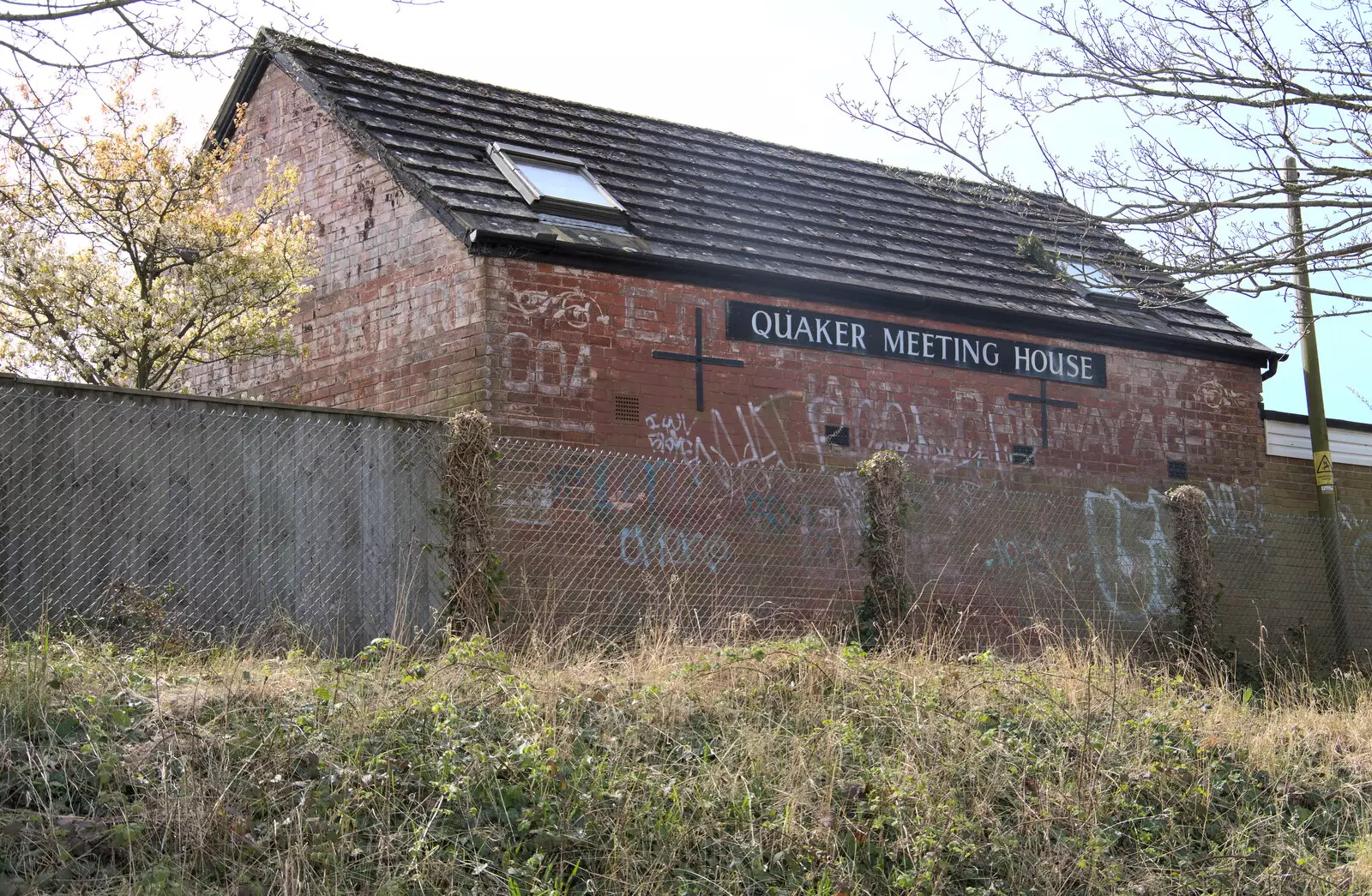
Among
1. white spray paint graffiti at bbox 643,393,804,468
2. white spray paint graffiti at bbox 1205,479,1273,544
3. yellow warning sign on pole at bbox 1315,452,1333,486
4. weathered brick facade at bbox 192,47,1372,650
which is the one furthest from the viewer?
yellow warning sign on pole at bbox 1315,452,1333,486

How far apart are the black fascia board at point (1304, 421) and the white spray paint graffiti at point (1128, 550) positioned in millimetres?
2579

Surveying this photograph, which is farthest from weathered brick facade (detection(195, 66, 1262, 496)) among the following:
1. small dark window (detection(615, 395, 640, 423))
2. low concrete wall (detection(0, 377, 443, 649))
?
low concrete wall (detection(0, 377, 443, 649))

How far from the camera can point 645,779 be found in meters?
6.13

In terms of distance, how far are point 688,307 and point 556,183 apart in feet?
5.82

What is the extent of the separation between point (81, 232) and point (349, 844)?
4804 mm

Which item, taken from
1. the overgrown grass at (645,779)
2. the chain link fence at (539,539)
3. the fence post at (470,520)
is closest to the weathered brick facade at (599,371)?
the chain link fence at (539,539)

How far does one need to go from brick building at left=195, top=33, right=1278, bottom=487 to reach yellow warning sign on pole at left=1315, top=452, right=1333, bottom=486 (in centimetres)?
81

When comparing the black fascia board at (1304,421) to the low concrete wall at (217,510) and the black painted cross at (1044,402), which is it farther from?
the low concrete wall at (217,510)

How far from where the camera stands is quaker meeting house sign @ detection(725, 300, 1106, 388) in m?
13.1

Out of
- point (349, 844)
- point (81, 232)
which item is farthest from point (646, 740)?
point (81, 232)

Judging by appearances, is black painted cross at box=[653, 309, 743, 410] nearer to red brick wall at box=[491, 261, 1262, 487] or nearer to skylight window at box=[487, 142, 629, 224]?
red brick wall at box=[491, 261, 1262, 487]

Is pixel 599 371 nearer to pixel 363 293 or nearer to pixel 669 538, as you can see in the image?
pixel 669 538

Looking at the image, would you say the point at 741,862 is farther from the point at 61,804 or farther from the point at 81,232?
the point at 81,232

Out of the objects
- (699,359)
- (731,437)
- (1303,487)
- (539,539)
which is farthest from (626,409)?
(1303,487)
